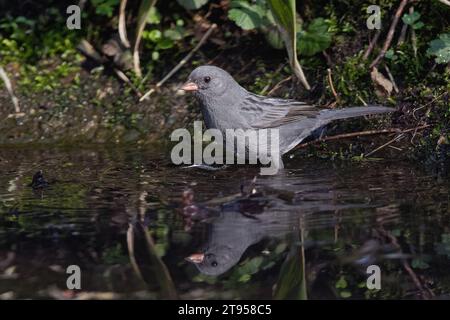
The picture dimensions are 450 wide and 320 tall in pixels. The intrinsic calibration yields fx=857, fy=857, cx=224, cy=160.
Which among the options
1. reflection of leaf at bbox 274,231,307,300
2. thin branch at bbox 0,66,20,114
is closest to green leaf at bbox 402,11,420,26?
reflection of leaf at bbox 274,231,307,300

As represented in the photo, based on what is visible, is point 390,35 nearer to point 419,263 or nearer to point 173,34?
point 173,34

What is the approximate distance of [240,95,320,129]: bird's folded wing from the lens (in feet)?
22.8

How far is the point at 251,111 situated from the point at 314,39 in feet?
3.13

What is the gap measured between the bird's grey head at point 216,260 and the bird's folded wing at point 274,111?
263 cm

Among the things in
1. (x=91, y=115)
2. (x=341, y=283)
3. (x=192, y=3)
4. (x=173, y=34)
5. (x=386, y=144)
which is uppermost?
(x=192, y=3)

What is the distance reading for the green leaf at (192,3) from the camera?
7.75 meters

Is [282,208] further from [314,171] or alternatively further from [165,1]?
[165,1]

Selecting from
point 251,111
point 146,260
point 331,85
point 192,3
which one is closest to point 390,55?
point 331,85

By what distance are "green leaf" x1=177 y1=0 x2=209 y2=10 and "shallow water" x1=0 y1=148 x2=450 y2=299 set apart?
185 centimetres

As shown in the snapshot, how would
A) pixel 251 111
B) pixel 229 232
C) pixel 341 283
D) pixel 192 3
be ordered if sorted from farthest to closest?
pixel 192 3 → pixel 251 111 → pixel 229 232 → pixel 341 283

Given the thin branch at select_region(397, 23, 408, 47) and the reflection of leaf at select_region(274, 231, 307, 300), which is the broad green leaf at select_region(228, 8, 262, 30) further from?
the reflection of leaf at select_region(274, 231, 307, 300)

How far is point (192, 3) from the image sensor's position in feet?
25.5
